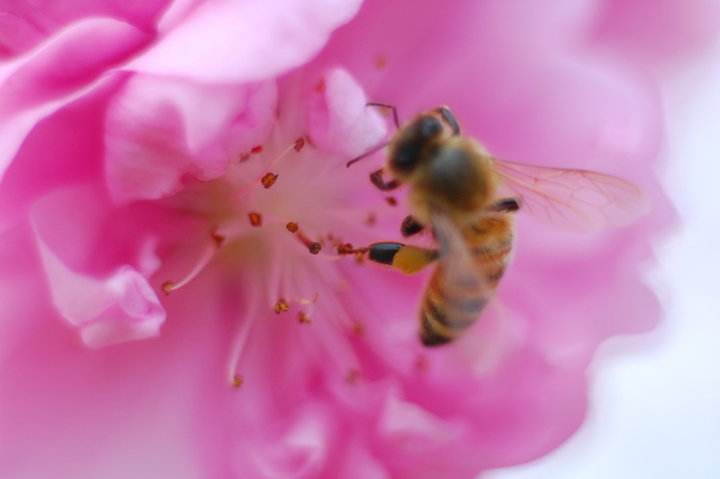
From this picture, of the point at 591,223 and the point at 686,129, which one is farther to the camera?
the point at 686,129

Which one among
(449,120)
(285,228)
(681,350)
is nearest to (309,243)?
(285,228)

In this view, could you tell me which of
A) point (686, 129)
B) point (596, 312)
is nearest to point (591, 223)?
point (596, 312)

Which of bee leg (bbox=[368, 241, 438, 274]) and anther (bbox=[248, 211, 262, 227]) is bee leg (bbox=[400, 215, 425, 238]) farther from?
anther (bbox=[248, 211, 262, 227])

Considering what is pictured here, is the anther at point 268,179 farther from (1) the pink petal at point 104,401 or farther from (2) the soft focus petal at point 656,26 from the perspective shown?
(2) the soft focus petal at point 656,26

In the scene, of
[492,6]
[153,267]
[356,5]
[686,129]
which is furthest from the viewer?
[686,129]

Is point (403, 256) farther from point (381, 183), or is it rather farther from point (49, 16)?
point (49, 16)

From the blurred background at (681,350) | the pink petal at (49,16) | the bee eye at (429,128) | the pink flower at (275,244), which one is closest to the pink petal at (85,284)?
the pink flower at (275,244)

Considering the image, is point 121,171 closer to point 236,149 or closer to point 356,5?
point 236,149
